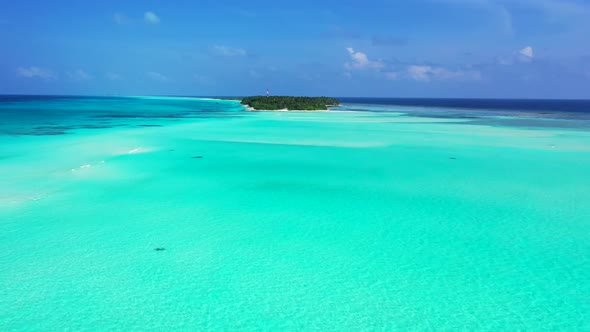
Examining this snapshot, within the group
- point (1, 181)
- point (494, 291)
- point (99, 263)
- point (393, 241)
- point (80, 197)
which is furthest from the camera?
point (1, 181)

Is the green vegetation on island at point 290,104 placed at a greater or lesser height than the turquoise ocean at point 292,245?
greater

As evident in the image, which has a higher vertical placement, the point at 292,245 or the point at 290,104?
the point at 290,104

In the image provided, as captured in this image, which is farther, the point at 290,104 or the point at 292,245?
the point at 290,104

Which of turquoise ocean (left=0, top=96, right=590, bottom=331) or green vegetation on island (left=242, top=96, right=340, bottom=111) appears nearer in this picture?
turquoise ocean (left=0, top=96, right=590, bottom=331)

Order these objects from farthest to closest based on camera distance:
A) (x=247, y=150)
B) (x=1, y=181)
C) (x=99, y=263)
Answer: (x=247, y=150)
(x=1, y=181)
(x=99, y=263)

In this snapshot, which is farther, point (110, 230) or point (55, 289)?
point (110, 230)

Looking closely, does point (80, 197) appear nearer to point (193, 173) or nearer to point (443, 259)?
point (193, 173)

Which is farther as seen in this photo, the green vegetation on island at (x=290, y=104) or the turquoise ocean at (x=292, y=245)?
the green vegetation on island at (x=290, y=104)

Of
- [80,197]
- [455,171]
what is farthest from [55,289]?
[455,171]
